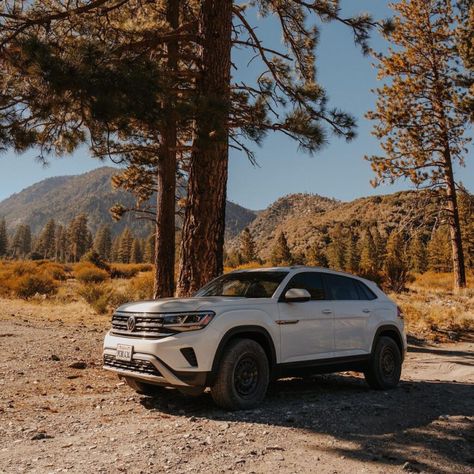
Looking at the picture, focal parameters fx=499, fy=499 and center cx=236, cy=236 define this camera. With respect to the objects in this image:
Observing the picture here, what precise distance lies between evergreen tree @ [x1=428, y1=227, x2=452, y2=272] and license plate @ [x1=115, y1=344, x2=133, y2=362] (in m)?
79.6

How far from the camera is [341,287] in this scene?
7.53 m

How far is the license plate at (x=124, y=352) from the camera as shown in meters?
5.79

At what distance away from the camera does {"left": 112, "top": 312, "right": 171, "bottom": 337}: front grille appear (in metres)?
5.68

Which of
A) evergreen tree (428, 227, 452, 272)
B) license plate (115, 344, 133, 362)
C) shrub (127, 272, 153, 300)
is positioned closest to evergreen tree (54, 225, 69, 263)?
evergreen tree (428, 227, 452, 272)

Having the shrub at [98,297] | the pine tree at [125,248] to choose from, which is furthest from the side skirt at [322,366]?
the pine tree at [125,248]

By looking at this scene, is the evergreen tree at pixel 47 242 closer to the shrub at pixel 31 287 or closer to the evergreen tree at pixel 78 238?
the evergreen tree at pixel 78 238

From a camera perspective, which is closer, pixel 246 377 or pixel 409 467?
pixel 409 467

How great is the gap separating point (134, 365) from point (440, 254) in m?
83.9

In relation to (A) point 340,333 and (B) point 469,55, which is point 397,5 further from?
(A) point 340,333

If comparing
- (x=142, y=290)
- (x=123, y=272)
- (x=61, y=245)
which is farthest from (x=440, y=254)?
(x=61, y=245)

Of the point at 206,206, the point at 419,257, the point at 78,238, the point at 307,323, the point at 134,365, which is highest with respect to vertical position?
the point at 78,238

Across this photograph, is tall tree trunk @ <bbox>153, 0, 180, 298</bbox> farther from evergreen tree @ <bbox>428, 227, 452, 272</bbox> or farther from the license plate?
evergreen tree @ <bbox>428, 227, 452, 272</bbox>

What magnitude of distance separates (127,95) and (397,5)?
2347 cm

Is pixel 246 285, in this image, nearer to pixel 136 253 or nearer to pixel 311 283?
pixel 311 283
